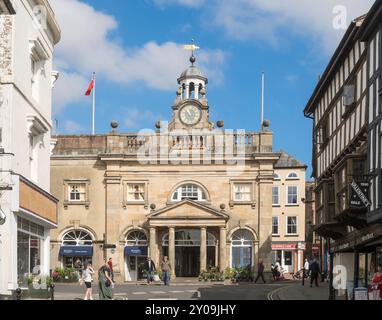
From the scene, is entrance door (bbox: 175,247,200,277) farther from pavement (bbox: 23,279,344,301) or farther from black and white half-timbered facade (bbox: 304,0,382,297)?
black and white half-timbered facade (bbox: 304,0,382,297)

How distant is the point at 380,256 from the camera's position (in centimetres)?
2364

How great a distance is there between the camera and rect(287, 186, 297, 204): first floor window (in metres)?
73.2

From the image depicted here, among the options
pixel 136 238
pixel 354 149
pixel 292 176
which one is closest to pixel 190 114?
pixel 136 238

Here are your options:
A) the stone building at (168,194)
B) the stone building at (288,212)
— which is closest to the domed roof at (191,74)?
the stone building at (168,194)

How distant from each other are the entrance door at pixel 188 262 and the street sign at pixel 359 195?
30052 mm

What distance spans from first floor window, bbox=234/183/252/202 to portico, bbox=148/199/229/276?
74.6 inches

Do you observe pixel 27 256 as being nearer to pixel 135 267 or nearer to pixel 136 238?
pixel 136 238

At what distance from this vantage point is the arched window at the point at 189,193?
52500 mm

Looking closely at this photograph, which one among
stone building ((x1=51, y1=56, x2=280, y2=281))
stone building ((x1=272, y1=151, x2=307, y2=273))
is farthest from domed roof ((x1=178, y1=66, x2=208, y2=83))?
stone building ((x1=272, y1=151, x2=307, y2=273))

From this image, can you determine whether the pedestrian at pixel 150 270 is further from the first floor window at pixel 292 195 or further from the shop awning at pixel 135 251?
the first floor window at pixel 292 195

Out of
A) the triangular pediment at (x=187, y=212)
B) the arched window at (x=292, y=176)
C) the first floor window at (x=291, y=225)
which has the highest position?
the arched window at (x=292, y=176)

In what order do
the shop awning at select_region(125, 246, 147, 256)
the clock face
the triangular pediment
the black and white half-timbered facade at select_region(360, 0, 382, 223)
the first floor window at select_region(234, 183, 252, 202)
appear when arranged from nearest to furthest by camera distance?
the black and white half-timbered facade at select_region(360, 0, 382, 223) → the triangular pediment → the shop awning at select_region(125, 246, 147, 256) → the first floor window at select_region(234, 183, 252, 202) → the clock face
